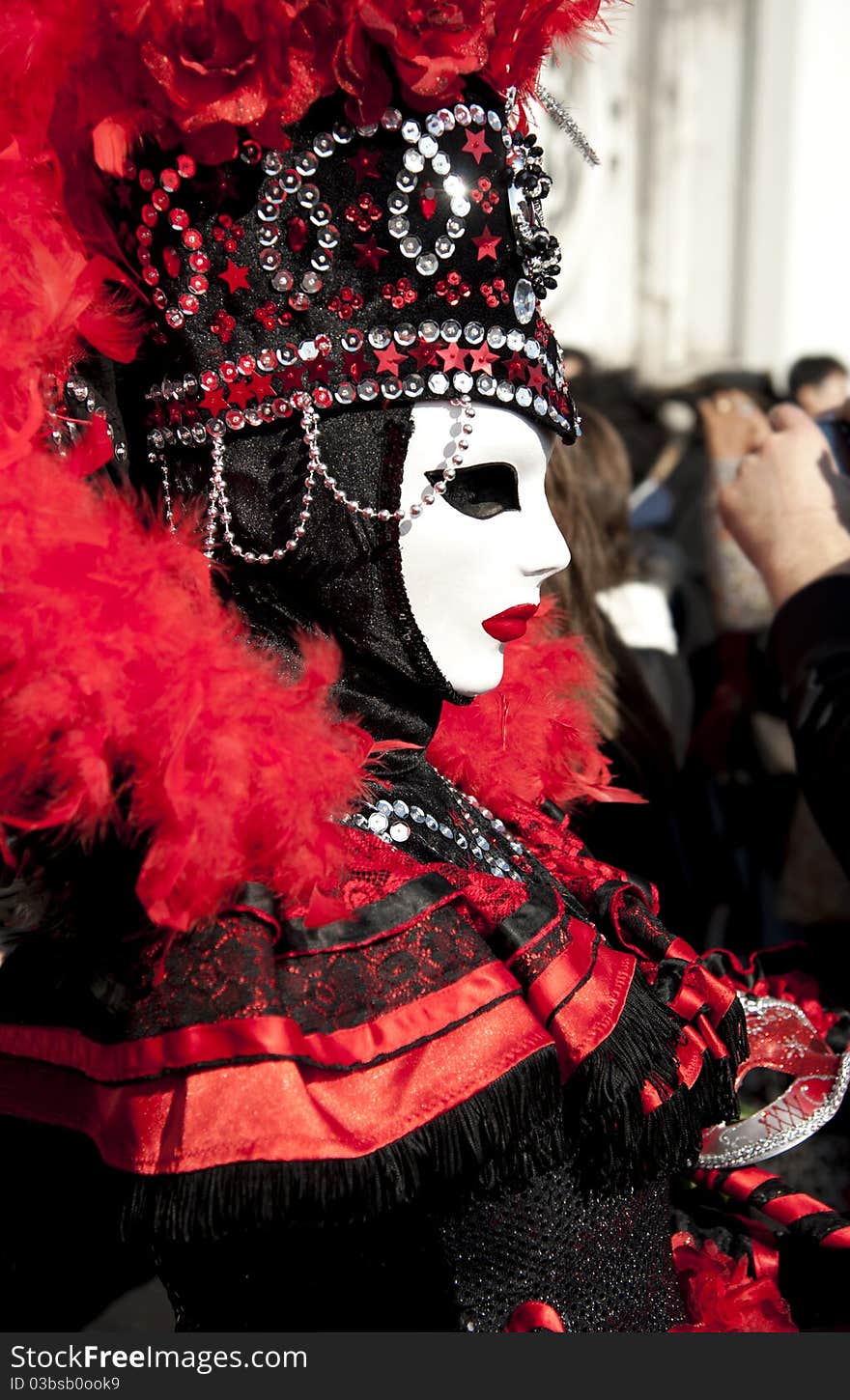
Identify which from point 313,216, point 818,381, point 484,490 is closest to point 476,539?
point 484,490

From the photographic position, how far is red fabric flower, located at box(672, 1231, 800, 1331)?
4.06ft

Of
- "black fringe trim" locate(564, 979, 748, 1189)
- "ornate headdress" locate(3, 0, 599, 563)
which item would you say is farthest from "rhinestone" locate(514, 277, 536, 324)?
"black fringe trim" locate(564, 979, 748, 1189)

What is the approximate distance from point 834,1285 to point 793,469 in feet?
4.11

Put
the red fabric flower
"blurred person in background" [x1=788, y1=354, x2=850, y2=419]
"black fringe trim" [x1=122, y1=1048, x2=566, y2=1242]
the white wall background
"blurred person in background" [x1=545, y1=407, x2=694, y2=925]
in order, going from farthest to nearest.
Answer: the white wall background → "blurred person in background" [x1=788, y1=354, x2=850, y2=419] → "blurred person in background" [x1=545, y1=407, x2=694, y2=925] → the red fabric flower → "black fringe trim" [x1=122, y1=1048, x2=566, y2=1242]

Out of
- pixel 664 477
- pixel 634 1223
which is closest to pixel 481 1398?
pixel 634 1223

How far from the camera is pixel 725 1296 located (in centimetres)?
127

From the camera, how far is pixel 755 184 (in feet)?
19.9

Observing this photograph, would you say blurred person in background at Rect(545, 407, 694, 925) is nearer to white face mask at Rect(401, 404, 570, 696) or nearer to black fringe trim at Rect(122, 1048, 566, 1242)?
white face mask at Rect(401, 404, 570, 696)

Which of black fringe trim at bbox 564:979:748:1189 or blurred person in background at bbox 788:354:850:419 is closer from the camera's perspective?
black fringe trim at bbox 564:979:748:1189

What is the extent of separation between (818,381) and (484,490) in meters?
2.96

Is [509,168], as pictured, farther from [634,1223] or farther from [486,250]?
[634,1223]

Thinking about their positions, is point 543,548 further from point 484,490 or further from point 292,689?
point 292,689

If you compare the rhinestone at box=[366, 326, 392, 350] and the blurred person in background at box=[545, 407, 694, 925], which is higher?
the rhinestone at box=[366, 326, 392, 350]

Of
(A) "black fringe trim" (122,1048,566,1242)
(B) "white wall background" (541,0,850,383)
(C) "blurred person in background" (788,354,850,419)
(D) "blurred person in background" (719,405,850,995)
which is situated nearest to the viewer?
(A) "black fringe trim" (122,1048,566,1242)
